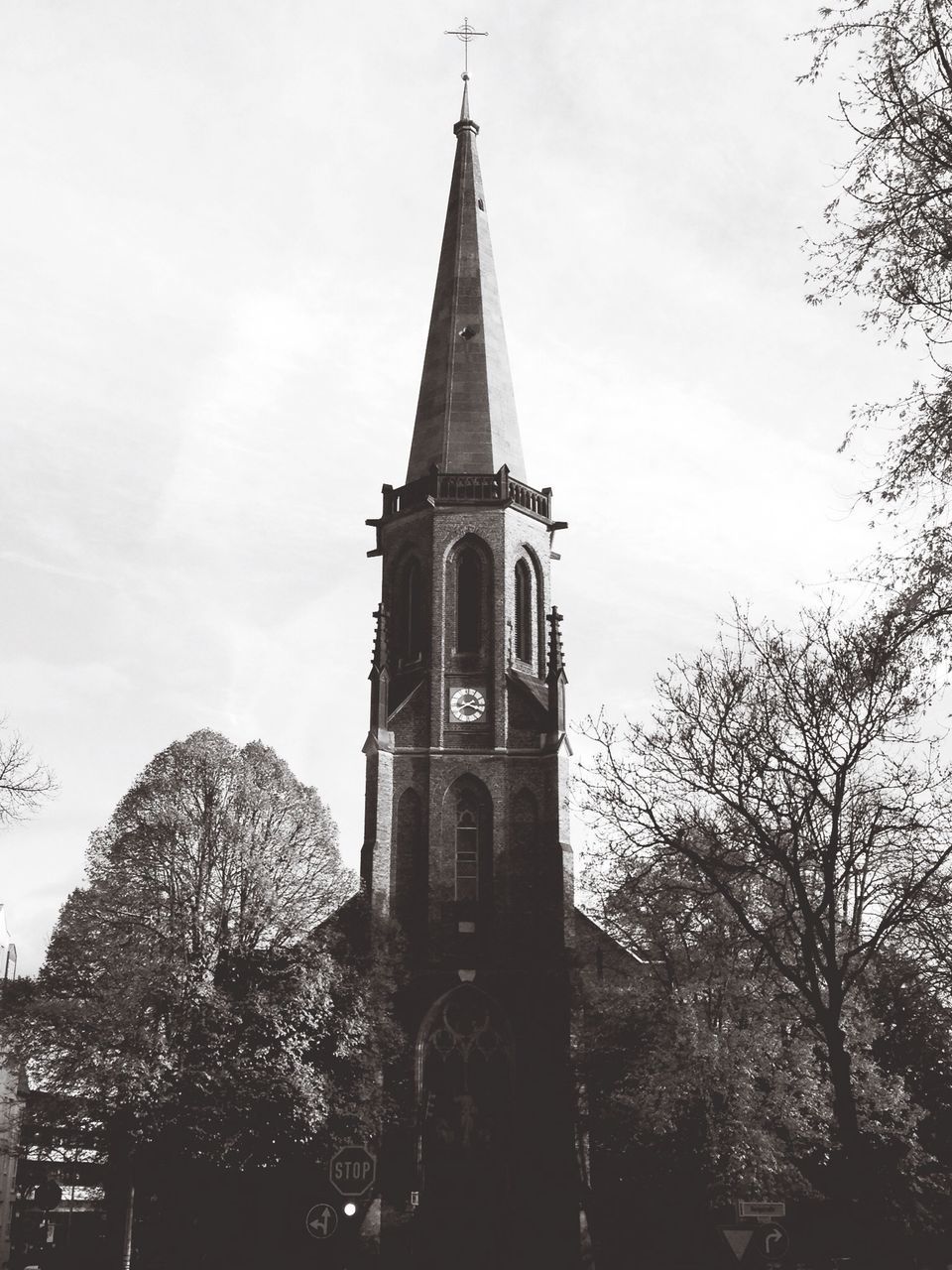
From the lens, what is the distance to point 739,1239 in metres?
16.7

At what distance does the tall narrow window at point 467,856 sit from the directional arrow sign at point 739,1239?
83.2 ft

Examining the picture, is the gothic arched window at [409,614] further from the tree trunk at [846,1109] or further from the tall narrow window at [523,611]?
the tree trunk at [846,1109]

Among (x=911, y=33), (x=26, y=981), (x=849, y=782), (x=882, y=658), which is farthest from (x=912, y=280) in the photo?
(x=26, y=981)

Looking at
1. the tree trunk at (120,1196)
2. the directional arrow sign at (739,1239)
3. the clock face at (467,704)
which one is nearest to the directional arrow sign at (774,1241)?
the directional arrow sign at (739,1239)

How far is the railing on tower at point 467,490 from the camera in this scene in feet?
154

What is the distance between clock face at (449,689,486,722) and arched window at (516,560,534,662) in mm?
2502

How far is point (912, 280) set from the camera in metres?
13.8

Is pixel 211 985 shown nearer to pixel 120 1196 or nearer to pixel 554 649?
pixel 120 1196

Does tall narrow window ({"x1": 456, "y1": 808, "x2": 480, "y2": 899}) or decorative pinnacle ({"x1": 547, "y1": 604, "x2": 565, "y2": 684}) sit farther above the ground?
decorative pinnacle ({"x1": 547, "y1": 604, "x2": 565, "y2": 684})

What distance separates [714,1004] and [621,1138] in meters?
5.58

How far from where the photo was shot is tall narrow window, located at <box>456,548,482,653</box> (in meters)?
45.5

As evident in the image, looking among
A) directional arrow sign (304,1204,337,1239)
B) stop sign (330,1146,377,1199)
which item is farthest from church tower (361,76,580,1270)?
stop sign (330,1146,377,1199)

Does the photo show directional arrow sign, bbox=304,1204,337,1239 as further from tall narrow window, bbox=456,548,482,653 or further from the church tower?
tall narrow window, bbox=456,548,482,653

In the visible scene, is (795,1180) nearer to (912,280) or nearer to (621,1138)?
(621,1138)
